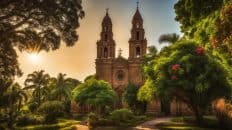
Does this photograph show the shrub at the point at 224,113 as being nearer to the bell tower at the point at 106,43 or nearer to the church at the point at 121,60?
the church at the point at 121,60

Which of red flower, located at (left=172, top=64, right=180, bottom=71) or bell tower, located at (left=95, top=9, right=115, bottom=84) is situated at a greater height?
bell tower, located at (left=95, top=9, right=115, bottom=84)

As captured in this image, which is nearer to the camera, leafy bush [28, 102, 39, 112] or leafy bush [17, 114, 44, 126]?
leafy bush [17, 114, 44, 126]

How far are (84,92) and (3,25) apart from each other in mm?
31735

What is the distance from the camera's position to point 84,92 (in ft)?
150

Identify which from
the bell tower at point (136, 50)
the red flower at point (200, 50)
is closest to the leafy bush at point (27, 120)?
the bell tower at point (136, 50)

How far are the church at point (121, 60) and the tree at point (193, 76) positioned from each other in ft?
94.8

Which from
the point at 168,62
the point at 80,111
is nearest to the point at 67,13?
the point at 168,62

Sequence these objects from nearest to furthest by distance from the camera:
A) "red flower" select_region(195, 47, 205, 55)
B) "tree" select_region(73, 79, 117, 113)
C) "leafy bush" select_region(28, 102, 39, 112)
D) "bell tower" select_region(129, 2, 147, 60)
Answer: "red flower" select_region(195, 47, 205, 55), "tree" select_region(73, 79, 117, 113), "leafy bush" select_region(28, 102, 39, 112), "bell tower" select_region(129, 2, 147, 60)

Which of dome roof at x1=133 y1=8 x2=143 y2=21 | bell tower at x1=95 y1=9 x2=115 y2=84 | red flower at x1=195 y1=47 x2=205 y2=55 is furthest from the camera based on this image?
dome roof at x1=133 y1=8 x2=143 y2=21

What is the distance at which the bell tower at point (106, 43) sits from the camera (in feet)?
193

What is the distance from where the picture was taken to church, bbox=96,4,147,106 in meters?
57.1

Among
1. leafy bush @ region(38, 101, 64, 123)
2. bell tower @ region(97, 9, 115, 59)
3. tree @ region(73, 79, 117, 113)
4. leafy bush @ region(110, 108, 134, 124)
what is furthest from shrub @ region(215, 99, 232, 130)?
bell tower @ region(97, 9, 115, 59)

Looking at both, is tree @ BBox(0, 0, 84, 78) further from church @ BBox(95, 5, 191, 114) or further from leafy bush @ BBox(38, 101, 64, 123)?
church @ BBox(95, 5, 191, 114)

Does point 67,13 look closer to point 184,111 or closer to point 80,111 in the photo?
point 184,111
